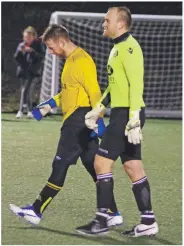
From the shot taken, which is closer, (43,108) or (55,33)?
(55,33)

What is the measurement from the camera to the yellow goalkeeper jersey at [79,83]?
18.2ft

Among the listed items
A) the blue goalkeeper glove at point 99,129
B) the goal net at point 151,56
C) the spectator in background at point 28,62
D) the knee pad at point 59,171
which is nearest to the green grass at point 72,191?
the knee pad at point 59,171

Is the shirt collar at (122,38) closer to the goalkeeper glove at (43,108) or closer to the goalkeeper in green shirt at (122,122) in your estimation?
the goalkeeper in green shirt at (122,122)

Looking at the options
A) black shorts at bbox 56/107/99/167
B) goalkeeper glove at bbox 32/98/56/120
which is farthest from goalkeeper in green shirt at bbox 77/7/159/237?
goalkeeper glove at bbox 32/98/56/120

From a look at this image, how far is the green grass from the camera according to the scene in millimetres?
5223

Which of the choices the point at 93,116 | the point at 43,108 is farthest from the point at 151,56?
the point at 93,116

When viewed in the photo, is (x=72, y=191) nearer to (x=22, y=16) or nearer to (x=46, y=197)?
(x=46, y=197)

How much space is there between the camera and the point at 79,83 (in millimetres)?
5602

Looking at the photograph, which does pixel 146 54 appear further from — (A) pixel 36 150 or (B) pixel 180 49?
(A) pixel 36 150

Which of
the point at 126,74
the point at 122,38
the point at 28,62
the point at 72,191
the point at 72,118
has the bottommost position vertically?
the point at 72,191

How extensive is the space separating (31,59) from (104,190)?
865cm

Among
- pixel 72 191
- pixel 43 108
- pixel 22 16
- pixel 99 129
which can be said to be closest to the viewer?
pixel 99 129

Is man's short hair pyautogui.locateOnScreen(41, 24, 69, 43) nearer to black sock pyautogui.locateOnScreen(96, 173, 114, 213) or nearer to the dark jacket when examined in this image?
black sock pyautogui.locateOnScreen(96, 173, 114, 213)

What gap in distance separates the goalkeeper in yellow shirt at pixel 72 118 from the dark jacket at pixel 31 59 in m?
7.96
